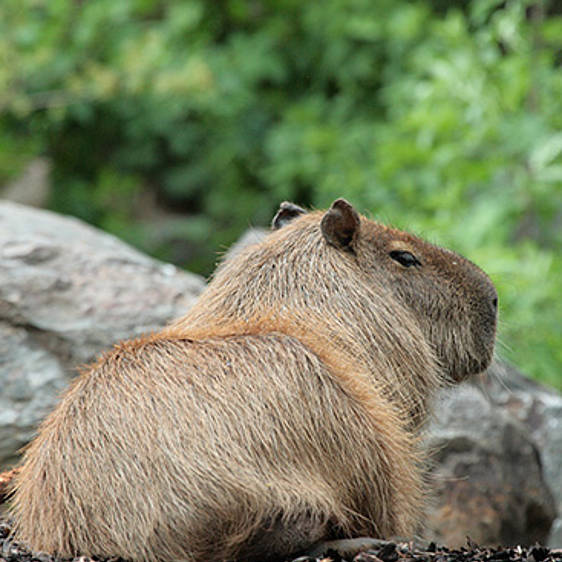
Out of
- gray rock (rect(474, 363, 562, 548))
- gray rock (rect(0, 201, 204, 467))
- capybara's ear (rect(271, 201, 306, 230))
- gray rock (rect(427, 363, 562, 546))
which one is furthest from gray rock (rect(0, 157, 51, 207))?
capybara's ear (rect(271, 201, 306, 230))

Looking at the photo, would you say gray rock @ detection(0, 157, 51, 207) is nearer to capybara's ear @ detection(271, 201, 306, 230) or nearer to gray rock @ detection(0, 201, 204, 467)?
gray rock @ detection(0, 201, 204, 467)

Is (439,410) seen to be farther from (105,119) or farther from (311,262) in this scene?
(105,119)

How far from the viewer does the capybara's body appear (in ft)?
8.84

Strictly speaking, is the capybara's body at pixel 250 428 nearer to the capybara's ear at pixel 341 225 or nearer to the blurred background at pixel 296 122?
the capybara's ear at pixel 341 225

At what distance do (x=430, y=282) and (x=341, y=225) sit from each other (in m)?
0.46

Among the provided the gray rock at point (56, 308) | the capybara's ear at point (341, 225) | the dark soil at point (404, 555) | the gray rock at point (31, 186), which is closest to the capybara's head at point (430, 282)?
the capybara's ear at point (341, 225)

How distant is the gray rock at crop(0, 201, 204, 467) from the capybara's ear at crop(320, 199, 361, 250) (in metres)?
1.69

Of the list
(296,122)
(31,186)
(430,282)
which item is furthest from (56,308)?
(296,122)

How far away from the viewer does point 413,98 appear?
890 cm

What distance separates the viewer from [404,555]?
288cm

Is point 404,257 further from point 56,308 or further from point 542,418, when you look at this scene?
point 542,418

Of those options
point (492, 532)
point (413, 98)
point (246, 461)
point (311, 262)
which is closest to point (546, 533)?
point (492, 532)

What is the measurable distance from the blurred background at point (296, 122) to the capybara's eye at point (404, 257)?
10.4ft

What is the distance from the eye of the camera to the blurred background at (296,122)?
7.63 metres
